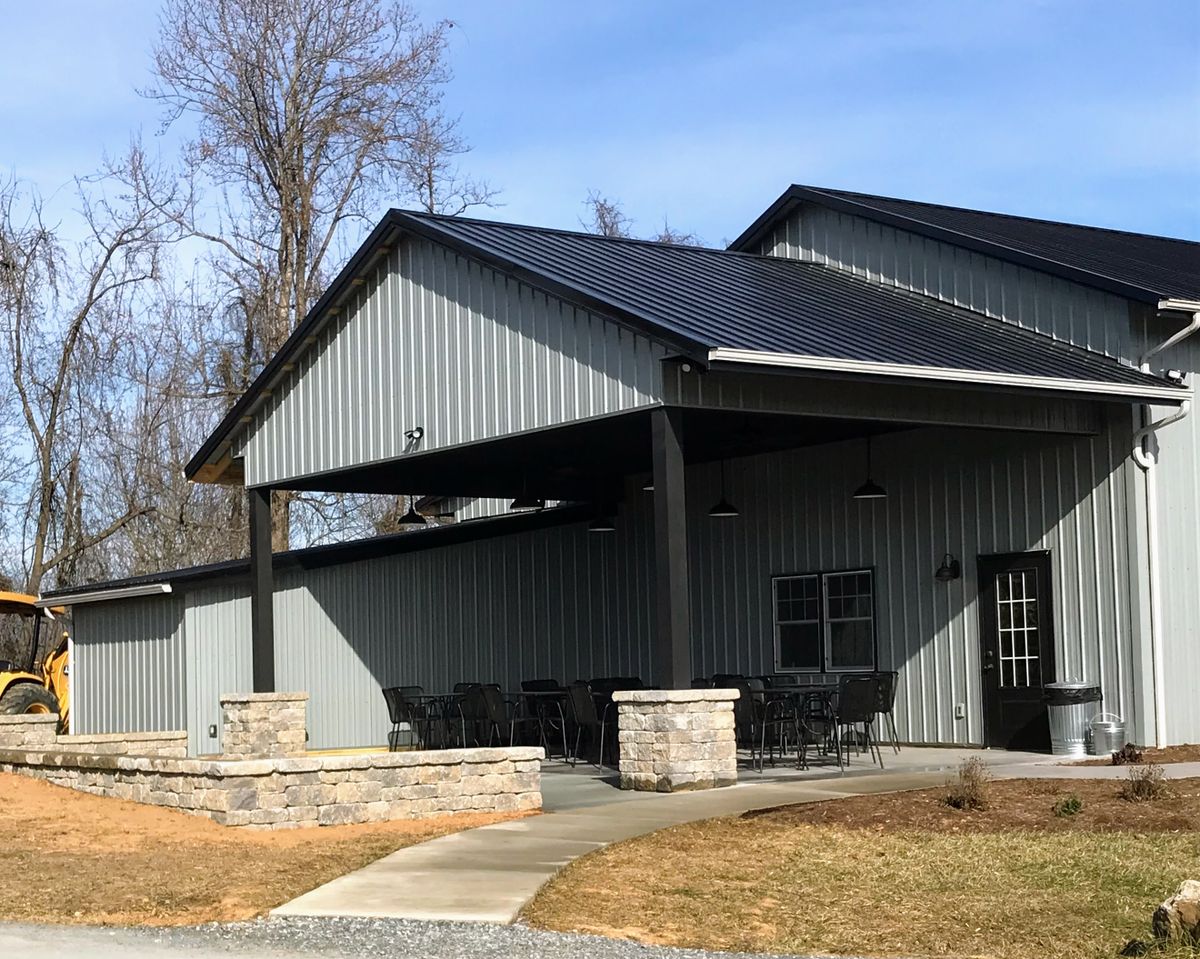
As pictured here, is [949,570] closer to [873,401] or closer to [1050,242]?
[873,401]

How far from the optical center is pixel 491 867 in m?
10.4

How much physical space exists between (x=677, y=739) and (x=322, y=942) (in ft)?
21.5

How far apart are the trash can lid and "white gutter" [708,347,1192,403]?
3023mm

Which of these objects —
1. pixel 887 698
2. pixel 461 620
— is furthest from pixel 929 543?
pixel 461 620

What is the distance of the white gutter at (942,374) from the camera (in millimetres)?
14266

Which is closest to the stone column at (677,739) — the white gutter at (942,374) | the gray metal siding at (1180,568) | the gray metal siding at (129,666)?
the white gutter at (942,374)

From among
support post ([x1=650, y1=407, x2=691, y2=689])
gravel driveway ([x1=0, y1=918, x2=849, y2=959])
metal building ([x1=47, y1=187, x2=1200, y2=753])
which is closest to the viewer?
gravel driveway ([x1=0, y1=918, x2=849, y2=959])

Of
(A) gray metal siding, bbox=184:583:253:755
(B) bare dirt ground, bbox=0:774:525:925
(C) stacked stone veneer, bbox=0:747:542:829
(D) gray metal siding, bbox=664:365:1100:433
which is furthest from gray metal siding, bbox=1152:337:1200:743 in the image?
(A) gray metal siding, bbox=184:583:253:755

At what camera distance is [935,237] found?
1994cm

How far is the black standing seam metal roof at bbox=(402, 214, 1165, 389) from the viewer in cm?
1532

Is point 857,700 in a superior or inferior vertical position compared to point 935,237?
inferior

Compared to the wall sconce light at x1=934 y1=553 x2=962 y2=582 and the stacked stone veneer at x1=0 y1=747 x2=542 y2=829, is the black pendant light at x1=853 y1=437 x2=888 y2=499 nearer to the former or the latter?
the wall sconce light at x1=934 y1=553 x2=962 y2=582

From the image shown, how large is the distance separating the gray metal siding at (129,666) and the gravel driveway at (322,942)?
1357 cm

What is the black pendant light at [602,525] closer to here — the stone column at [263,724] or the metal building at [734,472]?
the metal building at [734,472]
